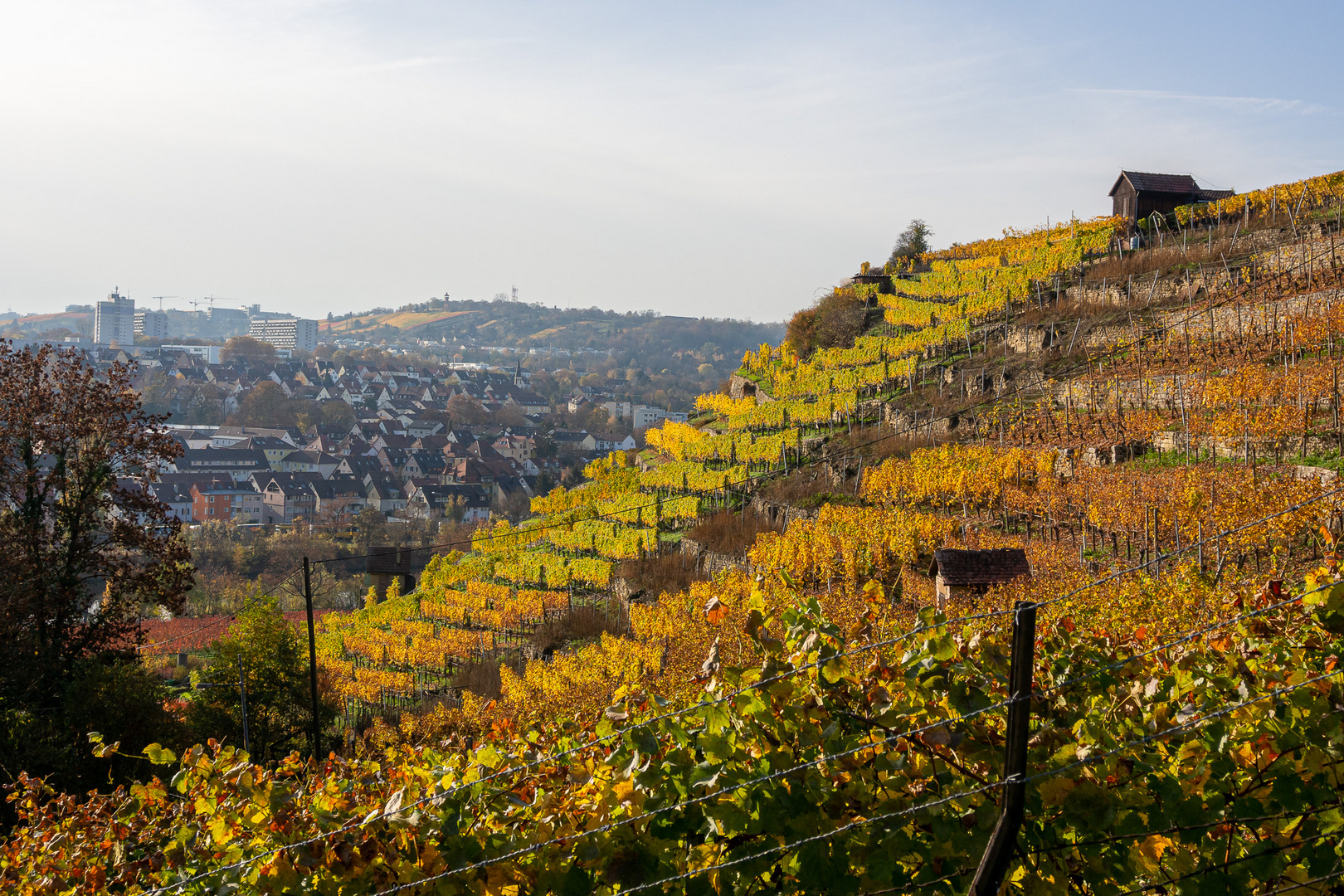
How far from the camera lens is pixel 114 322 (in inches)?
6609

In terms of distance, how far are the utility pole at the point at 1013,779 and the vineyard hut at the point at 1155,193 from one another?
1393 inches

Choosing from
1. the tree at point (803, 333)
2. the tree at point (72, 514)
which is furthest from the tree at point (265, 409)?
the tree at point (72, 514)

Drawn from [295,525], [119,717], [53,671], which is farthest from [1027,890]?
[295,525]

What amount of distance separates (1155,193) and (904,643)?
35206 mm

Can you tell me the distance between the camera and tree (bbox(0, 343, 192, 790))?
43.9 ft

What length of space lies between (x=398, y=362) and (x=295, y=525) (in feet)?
289

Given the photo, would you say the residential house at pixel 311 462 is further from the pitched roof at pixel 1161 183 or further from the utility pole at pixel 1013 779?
the utility pole at pixel 1013 779

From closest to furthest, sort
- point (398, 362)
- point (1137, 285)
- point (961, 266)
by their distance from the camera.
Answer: point (1137, 285) < point (961, 266) < point (398, 362)

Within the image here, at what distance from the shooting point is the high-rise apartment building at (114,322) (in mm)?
165500

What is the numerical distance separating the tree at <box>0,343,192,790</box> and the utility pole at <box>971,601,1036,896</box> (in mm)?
14055

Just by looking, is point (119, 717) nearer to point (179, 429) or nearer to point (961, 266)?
point (961, 266)

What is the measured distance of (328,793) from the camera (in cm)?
359

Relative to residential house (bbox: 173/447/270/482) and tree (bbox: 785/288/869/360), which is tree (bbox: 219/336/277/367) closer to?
residential house (bbox: 173/447/270/482)

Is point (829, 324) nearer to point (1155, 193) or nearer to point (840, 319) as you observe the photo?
point (840, 319)
